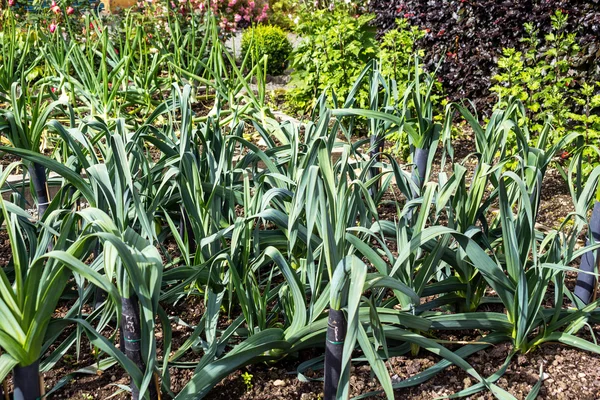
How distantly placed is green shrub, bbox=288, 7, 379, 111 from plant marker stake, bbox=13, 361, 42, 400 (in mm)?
3048

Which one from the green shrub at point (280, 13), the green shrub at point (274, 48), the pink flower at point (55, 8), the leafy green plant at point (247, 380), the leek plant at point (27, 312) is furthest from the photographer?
the green shrub at point (280, 13)

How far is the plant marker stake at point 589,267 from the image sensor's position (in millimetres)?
2025

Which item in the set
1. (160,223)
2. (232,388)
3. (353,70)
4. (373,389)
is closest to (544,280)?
(373,389)

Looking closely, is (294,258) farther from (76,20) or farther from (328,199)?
(76,20)

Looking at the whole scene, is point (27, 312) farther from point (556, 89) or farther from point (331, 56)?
point (331, 56)

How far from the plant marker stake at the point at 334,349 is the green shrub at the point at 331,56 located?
282cm

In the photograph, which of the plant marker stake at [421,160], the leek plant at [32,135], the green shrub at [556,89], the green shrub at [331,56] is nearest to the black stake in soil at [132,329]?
the leek plant at [32,135]

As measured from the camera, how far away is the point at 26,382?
145 cm

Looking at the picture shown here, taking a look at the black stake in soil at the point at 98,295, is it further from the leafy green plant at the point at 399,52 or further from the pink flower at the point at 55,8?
the pink flower at the point at 55,8

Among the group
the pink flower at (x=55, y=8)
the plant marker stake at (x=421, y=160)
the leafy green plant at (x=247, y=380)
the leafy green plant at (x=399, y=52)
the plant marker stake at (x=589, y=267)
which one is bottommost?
the leafy green plant at (x=247, y=380)

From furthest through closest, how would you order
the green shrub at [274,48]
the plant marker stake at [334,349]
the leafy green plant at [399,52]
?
1. the green shrub at [274,48]
2. the leafy green plant at [399,52]
3. the plant marker stake at [334,349]

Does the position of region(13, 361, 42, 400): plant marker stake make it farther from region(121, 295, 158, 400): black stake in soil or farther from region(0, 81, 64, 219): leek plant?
region(0, 81, 64, 219): leek plant

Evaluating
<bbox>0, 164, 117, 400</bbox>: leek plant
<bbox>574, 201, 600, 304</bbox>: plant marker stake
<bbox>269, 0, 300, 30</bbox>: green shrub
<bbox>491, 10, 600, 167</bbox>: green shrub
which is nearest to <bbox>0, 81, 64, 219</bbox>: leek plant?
<bbox>0, 164, 117, 400</bbox>: leek plant

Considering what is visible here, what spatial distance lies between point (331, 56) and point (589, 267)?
2748 millimetres
